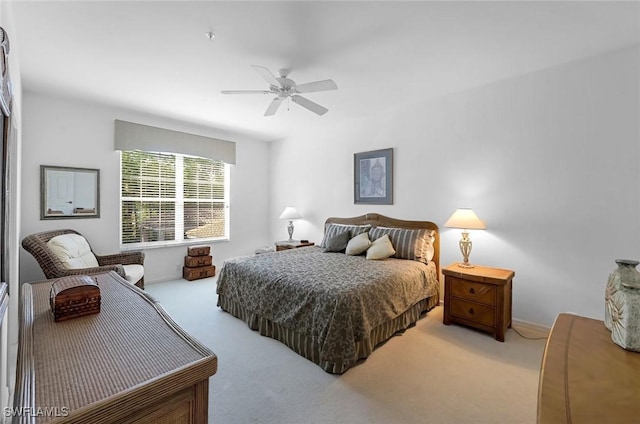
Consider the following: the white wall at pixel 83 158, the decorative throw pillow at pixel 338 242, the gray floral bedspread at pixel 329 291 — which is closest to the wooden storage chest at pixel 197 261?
the white wall at pixel 83 158

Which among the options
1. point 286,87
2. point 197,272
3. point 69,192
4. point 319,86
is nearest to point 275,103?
point 286,87

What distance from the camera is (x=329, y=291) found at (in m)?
2.29

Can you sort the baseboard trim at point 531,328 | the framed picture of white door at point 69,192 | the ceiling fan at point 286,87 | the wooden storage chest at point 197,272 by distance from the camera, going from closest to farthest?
the ceiling fan at point 286,87, the baseboard trim at point 531,328, the framed picture of white door at point 69,192, the wooden storage chest at point 197,272

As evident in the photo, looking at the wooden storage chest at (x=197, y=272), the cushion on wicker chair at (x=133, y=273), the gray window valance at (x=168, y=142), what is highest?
the gray window valance at (x=168, y=142)

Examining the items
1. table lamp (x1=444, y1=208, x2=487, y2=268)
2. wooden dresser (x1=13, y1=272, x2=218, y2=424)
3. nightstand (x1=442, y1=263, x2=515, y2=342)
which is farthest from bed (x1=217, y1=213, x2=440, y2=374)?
wooden dresser (x1=13, y1=272, x2=218, y2=424)

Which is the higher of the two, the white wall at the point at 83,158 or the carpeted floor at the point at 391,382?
the white wall at the point at 83,158

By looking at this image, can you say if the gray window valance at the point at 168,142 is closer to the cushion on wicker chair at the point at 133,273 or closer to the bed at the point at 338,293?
the cushion on wicker chair at the point at 133,273

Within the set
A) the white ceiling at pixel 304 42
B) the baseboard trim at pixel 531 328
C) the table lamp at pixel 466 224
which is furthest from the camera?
the table lamp at pixel 466 224

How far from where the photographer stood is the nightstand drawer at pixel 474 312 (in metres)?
2.73

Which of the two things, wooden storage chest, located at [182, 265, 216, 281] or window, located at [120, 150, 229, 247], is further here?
wooden storage chest, located at [182, 265, 216, 281]

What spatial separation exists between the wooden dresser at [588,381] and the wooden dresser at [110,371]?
37.6 inches

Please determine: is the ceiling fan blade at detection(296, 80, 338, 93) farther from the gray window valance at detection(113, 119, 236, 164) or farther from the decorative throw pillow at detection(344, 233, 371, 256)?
the gray window valance at detection(113, 119, 236, 164)

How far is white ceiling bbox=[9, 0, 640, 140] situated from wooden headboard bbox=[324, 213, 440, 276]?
164 cm

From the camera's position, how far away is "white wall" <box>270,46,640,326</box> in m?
2.52
